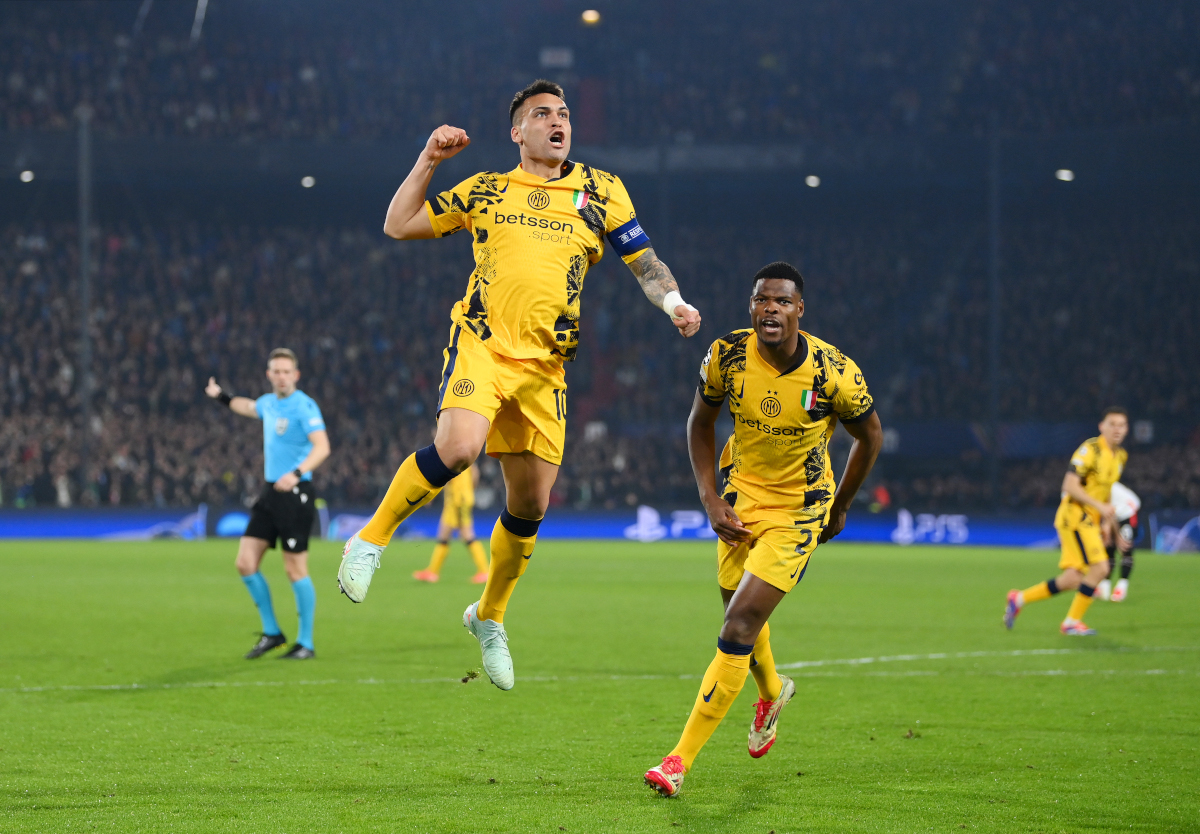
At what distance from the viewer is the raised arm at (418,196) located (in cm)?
539

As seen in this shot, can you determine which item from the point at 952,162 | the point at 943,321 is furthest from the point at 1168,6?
the point at 943,321

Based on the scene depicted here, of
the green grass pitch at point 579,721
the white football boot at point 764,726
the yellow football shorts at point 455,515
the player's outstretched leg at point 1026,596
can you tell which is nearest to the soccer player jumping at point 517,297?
the green grass pitch at point 579,721

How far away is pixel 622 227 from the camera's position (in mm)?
5891

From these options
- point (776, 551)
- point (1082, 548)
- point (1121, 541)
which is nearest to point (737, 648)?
point (776, 551)

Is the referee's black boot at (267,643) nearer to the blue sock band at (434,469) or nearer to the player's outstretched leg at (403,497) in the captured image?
the player's outstretched leg at (403,497)

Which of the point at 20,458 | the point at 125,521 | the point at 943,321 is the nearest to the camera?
the point at 125,521

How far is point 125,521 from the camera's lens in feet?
88.9

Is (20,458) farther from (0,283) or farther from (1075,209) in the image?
(1075,209)

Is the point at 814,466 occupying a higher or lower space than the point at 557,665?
higher

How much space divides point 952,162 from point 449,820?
31.4 meters

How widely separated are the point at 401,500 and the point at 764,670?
7.59ft

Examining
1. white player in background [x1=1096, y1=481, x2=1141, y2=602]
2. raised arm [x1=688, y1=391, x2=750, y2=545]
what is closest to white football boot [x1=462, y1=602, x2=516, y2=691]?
raised arm [x1=688, y1=391, x2=750, y2=545]

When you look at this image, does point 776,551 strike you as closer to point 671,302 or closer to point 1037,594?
point 671,302

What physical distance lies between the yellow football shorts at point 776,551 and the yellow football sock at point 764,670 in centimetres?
40
